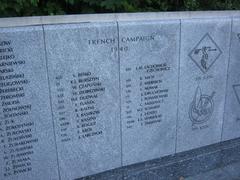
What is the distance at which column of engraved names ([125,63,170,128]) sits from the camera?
356 cm

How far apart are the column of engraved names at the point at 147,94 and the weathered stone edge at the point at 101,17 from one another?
1.66 ft

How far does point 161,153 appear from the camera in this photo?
3.94 metres

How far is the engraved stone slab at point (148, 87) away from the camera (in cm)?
346

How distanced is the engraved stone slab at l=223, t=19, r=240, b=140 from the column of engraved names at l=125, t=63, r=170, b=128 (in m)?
0.94

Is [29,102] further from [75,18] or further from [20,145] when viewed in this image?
[75,18]

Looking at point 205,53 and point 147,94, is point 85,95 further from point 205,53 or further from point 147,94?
point 205,53

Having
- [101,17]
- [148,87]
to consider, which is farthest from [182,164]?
[101,17]

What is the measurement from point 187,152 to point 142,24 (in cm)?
169

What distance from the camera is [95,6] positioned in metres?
3.89

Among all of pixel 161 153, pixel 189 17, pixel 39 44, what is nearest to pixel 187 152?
pixel 161 153

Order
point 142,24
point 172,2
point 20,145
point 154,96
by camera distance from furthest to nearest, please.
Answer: point 172,2, point 154,96, point 142,24, point 20,145

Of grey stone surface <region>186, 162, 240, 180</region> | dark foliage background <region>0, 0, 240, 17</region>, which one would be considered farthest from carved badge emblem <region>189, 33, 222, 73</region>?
grey stone surface <region>186, 162, 240, 180</region>

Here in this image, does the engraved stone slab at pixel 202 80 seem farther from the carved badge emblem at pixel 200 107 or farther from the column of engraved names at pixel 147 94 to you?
the column of engraved names at pixel 147 94

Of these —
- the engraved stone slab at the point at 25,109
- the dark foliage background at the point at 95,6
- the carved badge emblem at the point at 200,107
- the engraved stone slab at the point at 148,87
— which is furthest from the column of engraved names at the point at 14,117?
the carved badge emblem at the point at 200,107
